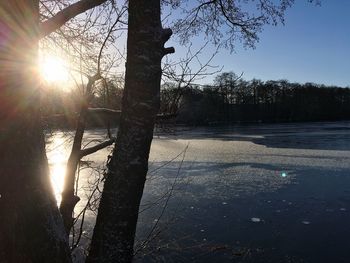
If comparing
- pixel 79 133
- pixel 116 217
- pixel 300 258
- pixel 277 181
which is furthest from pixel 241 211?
pixel 116 217

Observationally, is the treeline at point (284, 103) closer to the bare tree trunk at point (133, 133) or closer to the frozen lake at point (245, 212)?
the frozen lake at point (245, 212)

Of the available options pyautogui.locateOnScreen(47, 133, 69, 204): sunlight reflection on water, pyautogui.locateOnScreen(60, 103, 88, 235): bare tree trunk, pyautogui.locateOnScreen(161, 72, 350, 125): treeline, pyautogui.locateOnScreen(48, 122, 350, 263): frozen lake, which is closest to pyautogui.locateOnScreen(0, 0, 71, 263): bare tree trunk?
pyautogui.locateOnScreen(47, 133, 69, 204): sunlight reflection on water

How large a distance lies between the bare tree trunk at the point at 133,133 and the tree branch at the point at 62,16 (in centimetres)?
37

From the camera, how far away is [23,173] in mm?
2352

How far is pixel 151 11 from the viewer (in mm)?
2516

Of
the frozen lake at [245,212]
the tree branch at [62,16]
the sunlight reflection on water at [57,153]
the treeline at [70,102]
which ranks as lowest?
the frozen lake at [245,212]

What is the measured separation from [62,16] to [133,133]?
0.93 meters

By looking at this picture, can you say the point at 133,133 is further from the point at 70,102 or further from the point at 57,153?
the point at 57,153

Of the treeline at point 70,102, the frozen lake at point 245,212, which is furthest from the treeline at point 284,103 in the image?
the treeline at point 70,102

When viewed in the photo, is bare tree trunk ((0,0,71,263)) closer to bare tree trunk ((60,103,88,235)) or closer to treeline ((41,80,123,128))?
bare tree trunk ((60,103,88,235))

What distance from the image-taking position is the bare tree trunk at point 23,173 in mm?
2318

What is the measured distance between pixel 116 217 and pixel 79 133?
1.88 m

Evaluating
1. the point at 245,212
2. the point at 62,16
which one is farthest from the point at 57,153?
the point at 62,16

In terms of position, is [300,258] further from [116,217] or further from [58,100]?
[116,217]
